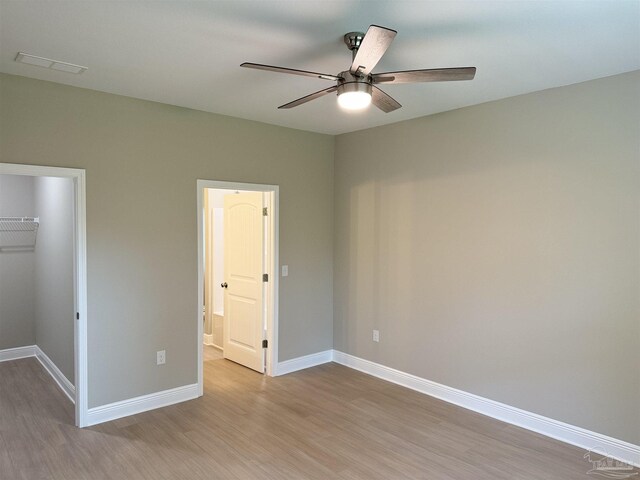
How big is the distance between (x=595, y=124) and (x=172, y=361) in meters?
3.90

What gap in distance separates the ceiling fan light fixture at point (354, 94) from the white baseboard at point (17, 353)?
5.07 meters

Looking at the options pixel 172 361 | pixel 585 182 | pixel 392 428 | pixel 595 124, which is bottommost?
pixel 392 428

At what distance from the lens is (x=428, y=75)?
220cm

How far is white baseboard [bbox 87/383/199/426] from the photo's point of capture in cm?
350

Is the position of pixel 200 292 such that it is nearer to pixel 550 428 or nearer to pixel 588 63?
pixel 550 428

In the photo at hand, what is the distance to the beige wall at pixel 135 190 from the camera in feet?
10.5

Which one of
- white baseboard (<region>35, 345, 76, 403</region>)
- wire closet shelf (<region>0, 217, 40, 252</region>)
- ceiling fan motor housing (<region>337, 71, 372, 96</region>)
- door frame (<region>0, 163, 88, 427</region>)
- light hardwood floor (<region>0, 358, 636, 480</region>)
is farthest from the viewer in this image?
wire closet shelf (<region>0, 217, 40, 252</region>)

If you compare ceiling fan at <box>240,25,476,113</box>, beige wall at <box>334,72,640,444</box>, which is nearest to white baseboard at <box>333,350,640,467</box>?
beige wall at <box>334,72,640,444</box>

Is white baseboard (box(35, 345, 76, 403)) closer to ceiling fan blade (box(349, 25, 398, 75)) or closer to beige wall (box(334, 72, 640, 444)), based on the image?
beige wall (box(334, 72, 640, 444))

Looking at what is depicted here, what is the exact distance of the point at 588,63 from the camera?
2777mm

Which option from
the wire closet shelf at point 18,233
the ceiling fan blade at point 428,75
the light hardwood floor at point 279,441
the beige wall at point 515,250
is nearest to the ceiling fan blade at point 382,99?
the ceiling fan blade at point 428,75

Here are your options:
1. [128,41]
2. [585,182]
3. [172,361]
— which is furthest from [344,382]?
[128,41]

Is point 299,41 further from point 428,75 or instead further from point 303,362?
point 303,362

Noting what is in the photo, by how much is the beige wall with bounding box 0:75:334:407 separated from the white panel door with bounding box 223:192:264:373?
2.08 feet
